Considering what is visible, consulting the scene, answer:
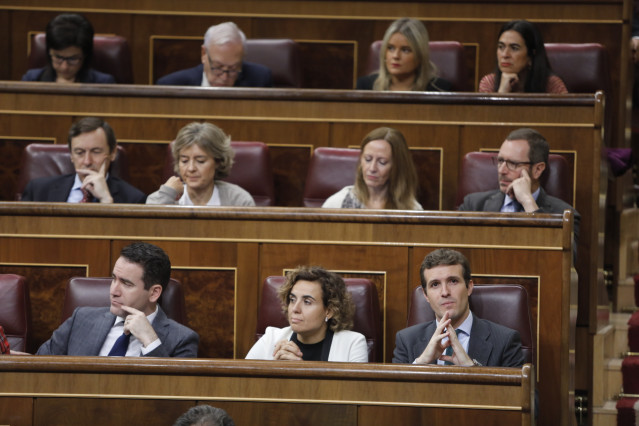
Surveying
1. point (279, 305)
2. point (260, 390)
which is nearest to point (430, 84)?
point (279, 305)

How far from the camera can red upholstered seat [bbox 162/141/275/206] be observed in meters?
1.94

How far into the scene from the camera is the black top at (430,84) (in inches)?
84.3

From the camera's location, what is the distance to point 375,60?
2289 mm

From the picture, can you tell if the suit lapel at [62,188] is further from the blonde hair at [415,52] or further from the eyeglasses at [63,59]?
the blonde hair at [415,52]

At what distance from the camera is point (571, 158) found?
6.33 feet

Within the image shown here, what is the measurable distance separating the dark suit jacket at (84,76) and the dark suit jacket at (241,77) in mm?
102

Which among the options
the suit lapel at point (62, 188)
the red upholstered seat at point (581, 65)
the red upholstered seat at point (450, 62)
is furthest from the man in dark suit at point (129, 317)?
the red upholstered seat at point (581, 65)

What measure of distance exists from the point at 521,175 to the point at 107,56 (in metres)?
0.94

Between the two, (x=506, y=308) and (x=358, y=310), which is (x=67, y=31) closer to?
(x=358, y=310)

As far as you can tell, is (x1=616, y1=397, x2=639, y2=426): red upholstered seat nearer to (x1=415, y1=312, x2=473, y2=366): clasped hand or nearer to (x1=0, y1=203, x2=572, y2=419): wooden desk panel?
(x1=0, y1=203, x2=572, y2=419): wooden desk panel

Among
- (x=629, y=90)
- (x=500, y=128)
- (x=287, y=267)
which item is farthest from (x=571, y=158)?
(x=287, y=267)

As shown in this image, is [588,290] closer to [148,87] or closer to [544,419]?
[544,419]

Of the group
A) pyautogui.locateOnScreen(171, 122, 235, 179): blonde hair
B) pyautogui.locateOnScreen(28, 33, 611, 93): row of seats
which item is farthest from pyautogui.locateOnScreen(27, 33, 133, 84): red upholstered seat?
pyautogui.locateOnScreen(171, 122, 235, 179): blonde hair

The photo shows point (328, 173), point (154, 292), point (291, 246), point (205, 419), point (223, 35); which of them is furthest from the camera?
point (223, 35)
